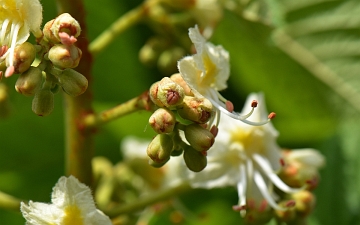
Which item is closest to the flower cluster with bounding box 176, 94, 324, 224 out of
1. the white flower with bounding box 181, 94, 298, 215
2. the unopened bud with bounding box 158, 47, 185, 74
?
the white flower with bounding box 181, 94, 298, 215

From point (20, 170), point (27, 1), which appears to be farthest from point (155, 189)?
point (27, 1)

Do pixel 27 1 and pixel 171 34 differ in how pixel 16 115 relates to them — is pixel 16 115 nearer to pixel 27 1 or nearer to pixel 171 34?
pixel 171 34

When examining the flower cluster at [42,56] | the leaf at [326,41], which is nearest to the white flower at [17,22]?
the flower cluster at [42,56]

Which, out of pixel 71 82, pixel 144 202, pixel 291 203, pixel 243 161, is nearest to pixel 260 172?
pixel 243 161

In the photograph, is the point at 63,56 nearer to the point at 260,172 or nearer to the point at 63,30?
the point at 63,30

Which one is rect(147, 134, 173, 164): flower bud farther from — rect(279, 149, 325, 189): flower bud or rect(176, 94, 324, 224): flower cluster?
rect(279, 149, 325, 189): flower bud

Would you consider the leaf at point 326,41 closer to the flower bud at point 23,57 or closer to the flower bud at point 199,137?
the flower bud at point 199,137
